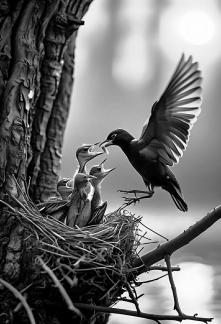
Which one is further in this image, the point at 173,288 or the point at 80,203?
the point at 80,203

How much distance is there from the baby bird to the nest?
16 centimetres

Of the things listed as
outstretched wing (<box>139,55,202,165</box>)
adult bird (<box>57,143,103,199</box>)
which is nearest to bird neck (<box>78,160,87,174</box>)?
adult bird (<box>57,143,103,199</box>)

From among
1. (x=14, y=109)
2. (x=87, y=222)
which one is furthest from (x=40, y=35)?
(x=87, y=222)

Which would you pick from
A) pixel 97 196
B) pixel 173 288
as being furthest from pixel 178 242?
pixel 97 196

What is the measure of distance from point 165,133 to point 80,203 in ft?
2.15

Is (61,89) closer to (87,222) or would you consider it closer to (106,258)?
(87,222)

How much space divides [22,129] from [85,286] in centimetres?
89

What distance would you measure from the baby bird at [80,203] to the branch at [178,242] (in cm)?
44

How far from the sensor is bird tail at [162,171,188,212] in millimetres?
3918

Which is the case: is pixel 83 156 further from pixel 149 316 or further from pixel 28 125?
pixel 149 316

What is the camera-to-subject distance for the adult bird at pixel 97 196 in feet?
11.6

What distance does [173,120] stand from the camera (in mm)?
3688

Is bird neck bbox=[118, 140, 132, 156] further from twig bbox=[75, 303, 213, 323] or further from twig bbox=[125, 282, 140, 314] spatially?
twig bbox=[75, 303, 213, 323]

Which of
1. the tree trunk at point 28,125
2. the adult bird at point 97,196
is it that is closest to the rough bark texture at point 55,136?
the tree trunk at point 28,125
